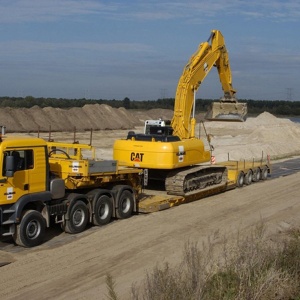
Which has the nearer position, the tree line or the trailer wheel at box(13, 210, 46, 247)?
the trailer wheel at box(13, 210, 46, 247)

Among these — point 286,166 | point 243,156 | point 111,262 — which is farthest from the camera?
point 243,156

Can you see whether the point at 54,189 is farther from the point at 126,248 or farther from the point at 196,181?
the point at 196,181

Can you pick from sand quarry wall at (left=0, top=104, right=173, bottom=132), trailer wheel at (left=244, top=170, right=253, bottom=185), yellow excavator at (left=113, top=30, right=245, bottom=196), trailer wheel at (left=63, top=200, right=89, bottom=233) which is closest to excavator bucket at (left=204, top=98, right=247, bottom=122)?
yellow excavator at (left=113, top=30, right=245, bottom=196)

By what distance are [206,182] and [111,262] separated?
8.64 meters

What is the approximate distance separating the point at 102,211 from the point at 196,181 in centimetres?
484

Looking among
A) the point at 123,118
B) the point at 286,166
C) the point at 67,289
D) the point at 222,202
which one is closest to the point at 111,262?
the point at 67,289

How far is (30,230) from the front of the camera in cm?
1209

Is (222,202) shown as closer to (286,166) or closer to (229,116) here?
(229,116)

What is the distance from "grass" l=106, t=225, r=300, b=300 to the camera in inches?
261

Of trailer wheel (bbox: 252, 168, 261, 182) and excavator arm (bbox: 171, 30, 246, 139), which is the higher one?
excavator arm (bbox: 171, 30, 246, 139)

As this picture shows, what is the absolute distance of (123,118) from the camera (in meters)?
63.7

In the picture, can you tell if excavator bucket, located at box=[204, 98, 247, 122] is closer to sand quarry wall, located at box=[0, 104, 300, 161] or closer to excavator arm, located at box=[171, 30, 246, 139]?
excavator arm, located at box=[171, 30, 246, 139]

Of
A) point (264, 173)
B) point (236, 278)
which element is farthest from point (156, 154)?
point (236, 278)

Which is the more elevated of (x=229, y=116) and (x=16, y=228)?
(x=229, y=116)
